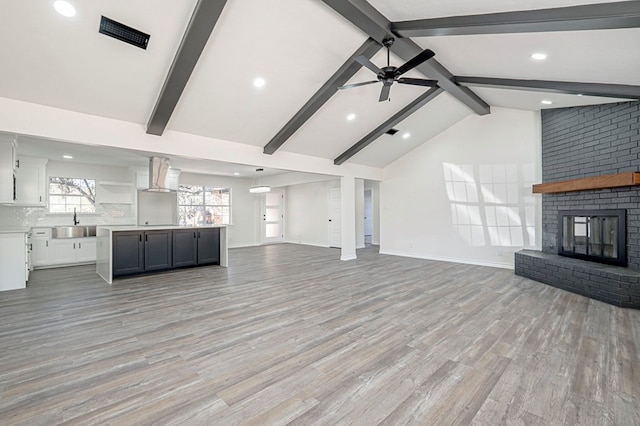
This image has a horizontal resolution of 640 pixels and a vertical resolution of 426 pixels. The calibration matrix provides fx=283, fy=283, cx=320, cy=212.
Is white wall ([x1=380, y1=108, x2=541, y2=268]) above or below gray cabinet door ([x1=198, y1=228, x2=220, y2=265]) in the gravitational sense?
above

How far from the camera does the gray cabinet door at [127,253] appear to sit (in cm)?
511

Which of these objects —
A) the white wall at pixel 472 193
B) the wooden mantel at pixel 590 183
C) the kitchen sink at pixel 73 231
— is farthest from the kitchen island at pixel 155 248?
the wooden mantel at pixel 590 183

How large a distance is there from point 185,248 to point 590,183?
733cm

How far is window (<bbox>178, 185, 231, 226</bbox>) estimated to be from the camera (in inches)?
359

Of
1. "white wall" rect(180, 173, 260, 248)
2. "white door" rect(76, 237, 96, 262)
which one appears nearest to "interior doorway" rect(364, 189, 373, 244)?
"white wall" rect(180, 173, 260, 248)

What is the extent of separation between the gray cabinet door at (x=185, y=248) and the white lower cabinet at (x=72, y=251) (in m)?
2.53

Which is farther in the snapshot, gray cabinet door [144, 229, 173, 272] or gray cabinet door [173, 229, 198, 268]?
gray cabinet door [173, 229, 198, 268]

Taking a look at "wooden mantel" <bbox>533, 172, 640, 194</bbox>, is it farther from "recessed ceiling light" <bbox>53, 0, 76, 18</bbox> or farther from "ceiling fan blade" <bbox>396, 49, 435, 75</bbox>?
"recessed ceiling light" <bbox>53, 0, 76, 18</bbox>

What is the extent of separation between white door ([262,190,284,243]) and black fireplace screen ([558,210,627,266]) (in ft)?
28.1

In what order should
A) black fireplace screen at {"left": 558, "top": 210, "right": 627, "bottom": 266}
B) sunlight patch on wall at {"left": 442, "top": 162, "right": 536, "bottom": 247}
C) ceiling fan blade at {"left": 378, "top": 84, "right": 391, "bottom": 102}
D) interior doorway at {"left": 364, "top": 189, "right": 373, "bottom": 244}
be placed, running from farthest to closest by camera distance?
interior doorway at {"left": 364, "top": 189, "right": 373, "bottom": 244} → sunlight patch on wall at {"left": 442, "top": 162, "right": 536, "bottom": 247} → black fireplace screen at {"left": 558, "top": 210, "right": 627, "bottom": 266} → ceiling fan blade at {"left": 378, "top": 84, "right": 391, "bottom": 102}

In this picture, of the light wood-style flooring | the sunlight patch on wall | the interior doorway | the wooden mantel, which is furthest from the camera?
the interior doorway

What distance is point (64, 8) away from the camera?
258 centimetres

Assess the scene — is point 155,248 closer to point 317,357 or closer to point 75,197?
point 75,197

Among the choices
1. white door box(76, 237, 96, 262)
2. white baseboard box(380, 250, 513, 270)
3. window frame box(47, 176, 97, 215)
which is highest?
window frame box(47, 176, 97, 215)
